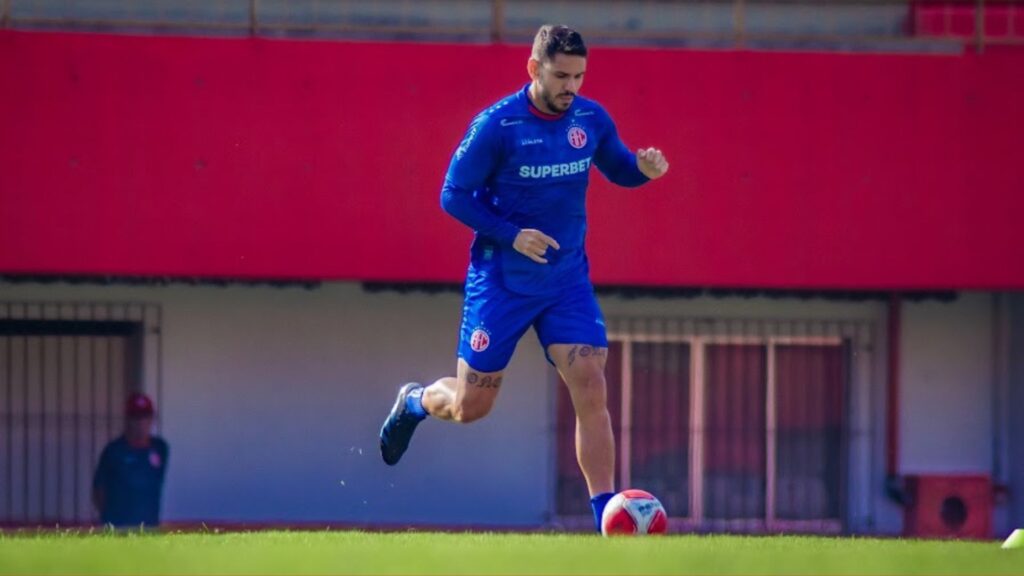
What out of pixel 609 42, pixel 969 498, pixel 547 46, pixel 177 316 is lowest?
pixel 969 498

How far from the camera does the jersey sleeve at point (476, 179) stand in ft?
26.1

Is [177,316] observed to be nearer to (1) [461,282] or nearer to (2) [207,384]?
(2) [207,384]

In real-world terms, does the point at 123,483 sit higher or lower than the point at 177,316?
lower

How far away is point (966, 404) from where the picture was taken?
15508 mm

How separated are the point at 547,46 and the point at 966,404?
28.2 feet

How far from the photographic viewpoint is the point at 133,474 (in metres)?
14.5

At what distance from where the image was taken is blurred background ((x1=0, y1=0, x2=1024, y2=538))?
1351 cm

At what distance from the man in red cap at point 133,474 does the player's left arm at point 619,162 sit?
6996 millimetres

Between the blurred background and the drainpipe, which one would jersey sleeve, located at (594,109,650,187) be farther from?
the drainpipe

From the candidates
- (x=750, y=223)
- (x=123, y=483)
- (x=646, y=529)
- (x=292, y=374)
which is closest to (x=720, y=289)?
(x=750, y=223)

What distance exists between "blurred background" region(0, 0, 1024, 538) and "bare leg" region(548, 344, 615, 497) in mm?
5623

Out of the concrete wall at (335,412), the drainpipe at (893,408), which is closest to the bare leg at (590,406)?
the concrete wall at (335,412)

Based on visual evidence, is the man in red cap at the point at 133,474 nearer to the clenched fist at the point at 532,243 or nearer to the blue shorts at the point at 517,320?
the blue shorts at the point at 517,320

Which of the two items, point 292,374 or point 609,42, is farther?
point 292,374
